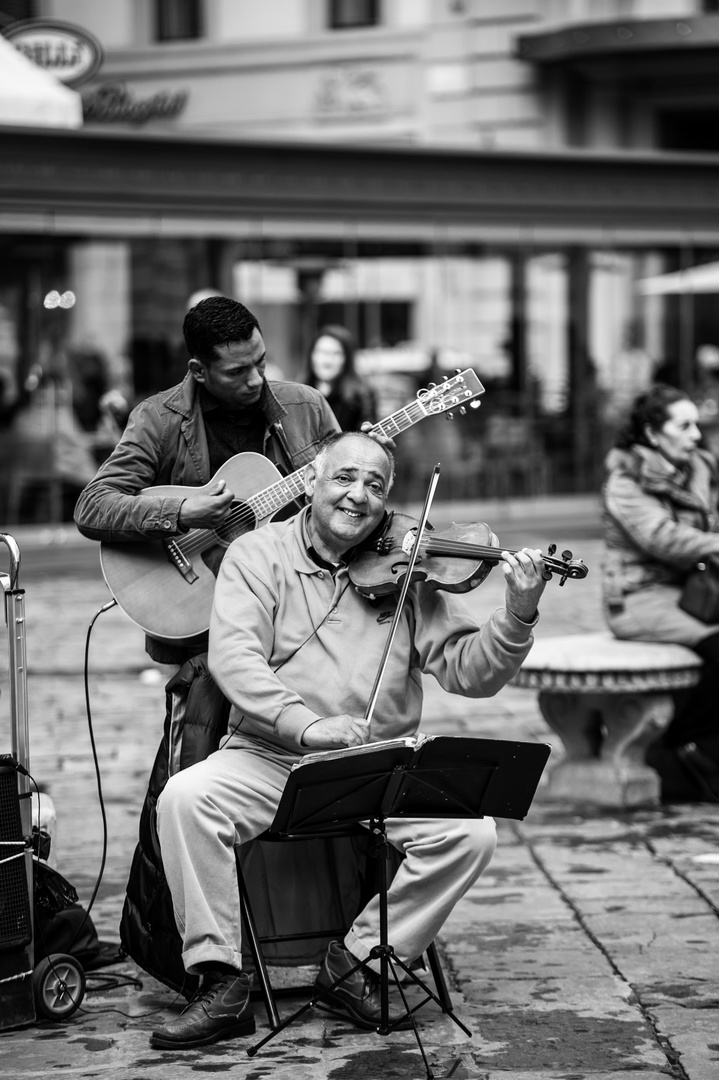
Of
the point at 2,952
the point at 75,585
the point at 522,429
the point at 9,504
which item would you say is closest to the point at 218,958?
the point at 2,952

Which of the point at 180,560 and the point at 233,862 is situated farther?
the point at 180,560

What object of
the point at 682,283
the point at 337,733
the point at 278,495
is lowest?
the point at 337,733

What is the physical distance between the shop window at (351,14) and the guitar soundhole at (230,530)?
1625cm

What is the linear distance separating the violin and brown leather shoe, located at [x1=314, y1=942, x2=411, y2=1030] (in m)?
0.93

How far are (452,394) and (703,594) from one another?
2128mm

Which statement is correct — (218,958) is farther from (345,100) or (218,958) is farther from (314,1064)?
(345,100)

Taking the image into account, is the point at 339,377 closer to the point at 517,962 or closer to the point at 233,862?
the point at 517,962

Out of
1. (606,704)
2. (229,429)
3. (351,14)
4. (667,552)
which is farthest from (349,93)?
(229,429)

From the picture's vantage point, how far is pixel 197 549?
14.6 feet

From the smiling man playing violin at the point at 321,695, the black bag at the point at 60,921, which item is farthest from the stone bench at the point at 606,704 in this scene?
the black bag at the point at 60,921

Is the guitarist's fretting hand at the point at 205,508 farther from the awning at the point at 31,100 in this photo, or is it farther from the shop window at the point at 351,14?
the shop window at the point at 351,14

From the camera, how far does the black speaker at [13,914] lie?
386 cm

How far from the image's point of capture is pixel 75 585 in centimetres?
1242

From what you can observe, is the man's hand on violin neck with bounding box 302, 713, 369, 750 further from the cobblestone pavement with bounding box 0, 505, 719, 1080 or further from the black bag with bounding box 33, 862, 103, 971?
the black bag with bounding box 33, 862, 103, 971
